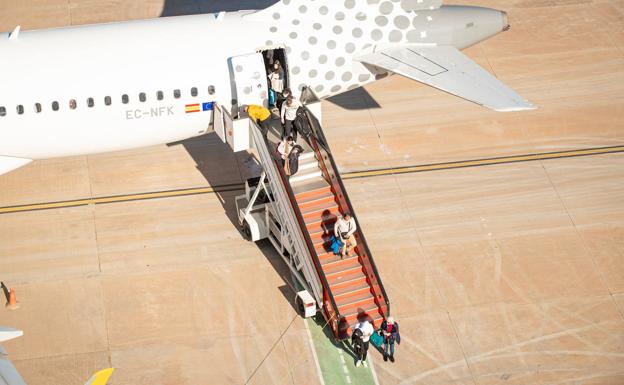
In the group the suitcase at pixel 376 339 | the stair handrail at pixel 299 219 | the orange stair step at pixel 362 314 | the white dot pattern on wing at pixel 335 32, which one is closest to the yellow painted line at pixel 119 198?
the stair handrail at pixel 299 219

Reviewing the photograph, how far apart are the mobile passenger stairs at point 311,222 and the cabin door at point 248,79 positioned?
781 mm

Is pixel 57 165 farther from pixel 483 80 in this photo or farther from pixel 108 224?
pixel 483 80

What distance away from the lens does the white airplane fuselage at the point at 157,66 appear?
30.8 meters

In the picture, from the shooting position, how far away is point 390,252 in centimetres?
3244

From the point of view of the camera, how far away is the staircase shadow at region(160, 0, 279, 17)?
4322cm

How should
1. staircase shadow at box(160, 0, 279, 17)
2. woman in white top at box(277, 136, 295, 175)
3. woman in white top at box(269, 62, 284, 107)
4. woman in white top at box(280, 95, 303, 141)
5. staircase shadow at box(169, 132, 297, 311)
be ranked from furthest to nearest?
staircase shadow at box(160, 0, 279, 17)
staircase shadow at box(169, 132, 297, 311)
woman in white top at box(269, 62, 284, 107)
woman in white top at box(280, 95, 303, 141)
woman in white top at box(277, 136, 295, 175)

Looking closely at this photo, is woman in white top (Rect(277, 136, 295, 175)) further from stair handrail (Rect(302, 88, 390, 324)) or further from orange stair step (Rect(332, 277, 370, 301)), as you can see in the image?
orange stair step (Rect(332, 277, 370, 301))

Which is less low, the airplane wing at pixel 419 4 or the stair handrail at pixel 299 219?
the airplane wing at pixel 419 4

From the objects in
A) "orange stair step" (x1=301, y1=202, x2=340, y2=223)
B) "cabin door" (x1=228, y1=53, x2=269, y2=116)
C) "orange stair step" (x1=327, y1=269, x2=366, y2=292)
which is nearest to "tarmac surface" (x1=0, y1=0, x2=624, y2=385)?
"orange stair step" (x1=327, y1=269, x2=366, y2=292)

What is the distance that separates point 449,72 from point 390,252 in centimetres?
624

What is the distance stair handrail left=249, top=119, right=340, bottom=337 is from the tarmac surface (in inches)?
51.3

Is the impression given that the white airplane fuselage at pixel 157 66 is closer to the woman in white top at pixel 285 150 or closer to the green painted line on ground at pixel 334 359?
the woman in white top at pixel 285 150

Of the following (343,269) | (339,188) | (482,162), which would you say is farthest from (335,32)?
(343,269)

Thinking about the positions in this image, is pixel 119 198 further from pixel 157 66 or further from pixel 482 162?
pixel 482 162
